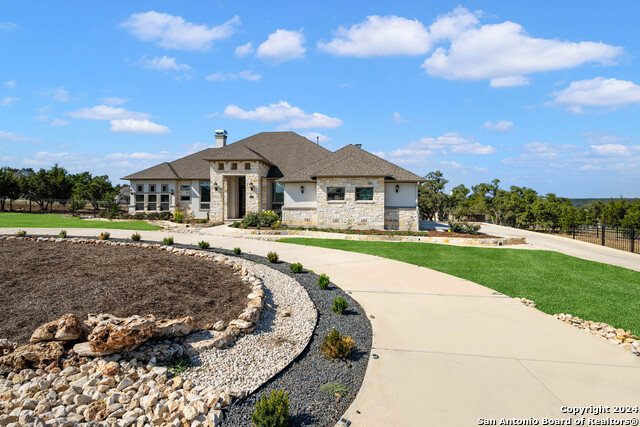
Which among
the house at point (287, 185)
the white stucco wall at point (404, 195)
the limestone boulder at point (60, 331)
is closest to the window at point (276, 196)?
the house at point (287, 185)

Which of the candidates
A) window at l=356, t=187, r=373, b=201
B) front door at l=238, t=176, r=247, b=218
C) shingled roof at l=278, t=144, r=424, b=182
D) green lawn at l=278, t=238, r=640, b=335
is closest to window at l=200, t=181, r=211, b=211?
front door at l=238, t=176, r=247, b=218

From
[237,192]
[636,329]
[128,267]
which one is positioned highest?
[237,192]

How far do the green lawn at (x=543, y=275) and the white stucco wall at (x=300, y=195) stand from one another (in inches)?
274

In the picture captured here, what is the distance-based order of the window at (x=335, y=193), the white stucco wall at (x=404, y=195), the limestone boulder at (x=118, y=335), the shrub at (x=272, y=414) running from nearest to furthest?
the shrub at (x=272, y=414) → the limestone boulder at (x=118, y=335) → the window at (x=335, y=193) → the white stucco wall at (x=404, y=195)

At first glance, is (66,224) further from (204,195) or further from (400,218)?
(400,218)

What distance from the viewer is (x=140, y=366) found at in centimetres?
370

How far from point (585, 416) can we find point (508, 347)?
54.4 inches

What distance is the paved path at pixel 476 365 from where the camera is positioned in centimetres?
314

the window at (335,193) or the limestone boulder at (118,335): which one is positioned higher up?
the window at (335,193)

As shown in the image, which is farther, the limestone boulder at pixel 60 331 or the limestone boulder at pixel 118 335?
the limestone boulder at pixel 60 331

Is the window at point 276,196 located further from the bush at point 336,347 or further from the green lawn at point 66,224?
the bush at point 336,347

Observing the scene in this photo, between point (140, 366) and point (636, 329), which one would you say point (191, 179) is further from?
point (636, 329)

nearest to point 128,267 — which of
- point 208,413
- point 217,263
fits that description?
point 217,263

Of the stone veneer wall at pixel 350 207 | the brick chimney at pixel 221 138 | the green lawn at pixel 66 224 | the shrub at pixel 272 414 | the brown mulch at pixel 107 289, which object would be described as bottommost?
the shrub at pixel 272 414
